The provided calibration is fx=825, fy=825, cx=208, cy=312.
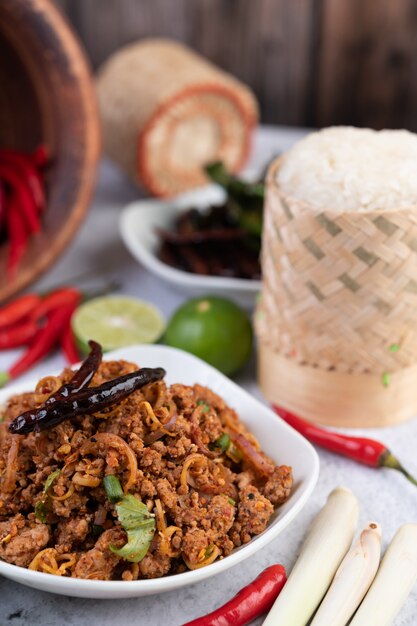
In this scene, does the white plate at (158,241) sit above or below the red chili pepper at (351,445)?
below

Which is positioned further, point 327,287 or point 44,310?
point 44,310

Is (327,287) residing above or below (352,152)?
below


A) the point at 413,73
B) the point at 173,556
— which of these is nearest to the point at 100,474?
the point at 173,556

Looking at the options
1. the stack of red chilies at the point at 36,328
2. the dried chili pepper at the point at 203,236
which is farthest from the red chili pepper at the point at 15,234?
the dried chili pepper at the point at 203,236

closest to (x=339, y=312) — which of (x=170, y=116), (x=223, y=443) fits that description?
(x=223, y=443)

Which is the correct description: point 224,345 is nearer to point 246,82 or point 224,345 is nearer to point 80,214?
point 80,214

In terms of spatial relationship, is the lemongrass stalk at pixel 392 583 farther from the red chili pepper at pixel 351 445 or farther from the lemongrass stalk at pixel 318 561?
the red chili pepper at pixel 351 445
